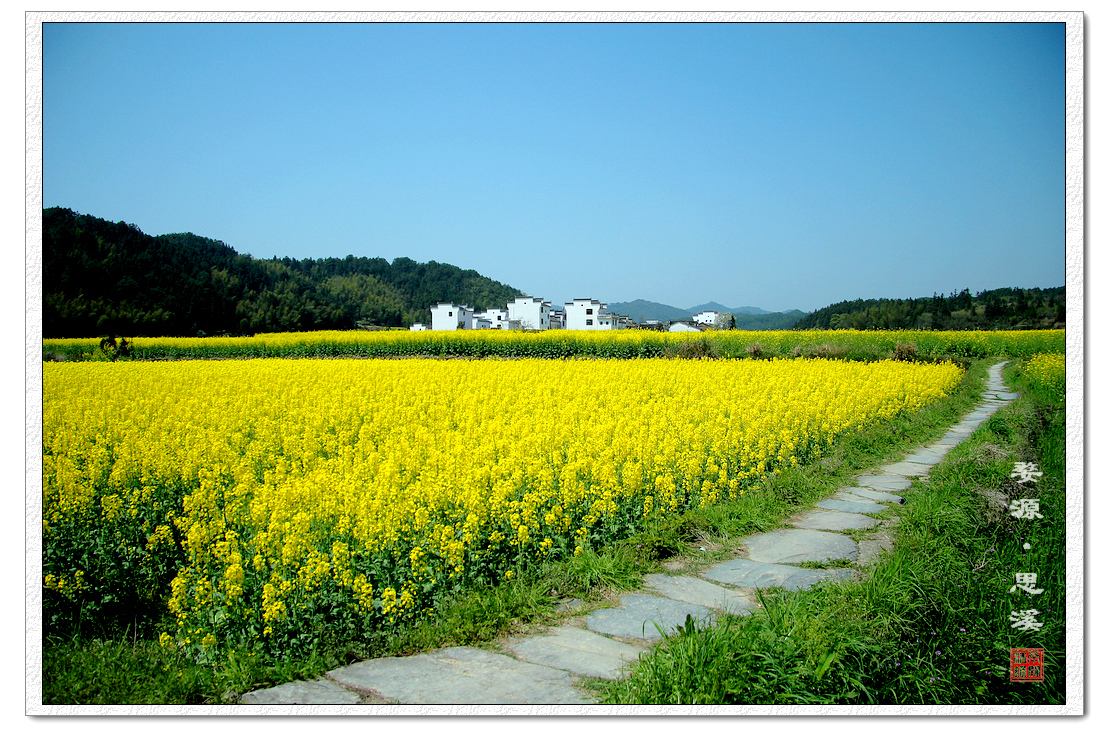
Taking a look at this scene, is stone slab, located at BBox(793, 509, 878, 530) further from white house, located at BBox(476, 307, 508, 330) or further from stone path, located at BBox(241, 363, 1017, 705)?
white house, located at BBox(476, 307, 508, 330)

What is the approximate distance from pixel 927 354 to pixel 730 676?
23.6ft

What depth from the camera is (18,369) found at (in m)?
4.20

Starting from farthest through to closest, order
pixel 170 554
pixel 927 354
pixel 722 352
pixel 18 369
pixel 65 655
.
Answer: pixel 722 352 → pixel 927 354 → pixel 170 554 → pixel 18 369 → pixel 65 655

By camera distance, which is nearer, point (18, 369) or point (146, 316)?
point (18, 369)

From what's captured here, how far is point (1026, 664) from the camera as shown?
11.7 ft

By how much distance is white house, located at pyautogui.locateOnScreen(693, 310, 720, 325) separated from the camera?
5887 mm

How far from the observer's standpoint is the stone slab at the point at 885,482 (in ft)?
21.2

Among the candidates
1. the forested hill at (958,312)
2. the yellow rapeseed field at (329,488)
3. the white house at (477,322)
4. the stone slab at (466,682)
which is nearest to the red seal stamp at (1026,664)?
the forested hill at (958,312)

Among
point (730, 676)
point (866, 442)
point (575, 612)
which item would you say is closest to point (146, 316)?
point (575, 612)

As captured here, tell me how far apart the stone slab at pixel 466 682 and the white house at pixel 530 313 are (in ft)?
11.1

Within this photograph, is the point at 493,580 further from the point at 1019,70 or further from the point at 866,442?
the point at 866,442

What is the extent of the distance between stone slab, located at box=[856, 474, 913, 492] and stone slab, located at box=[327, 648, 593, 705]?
4.19m

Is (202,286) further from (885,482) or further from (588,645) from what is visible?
(885,482)

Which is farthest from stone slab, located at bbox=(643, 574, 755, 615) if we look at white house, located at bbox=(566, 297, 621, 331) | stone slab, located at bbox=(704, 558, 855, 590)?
white house, located at bbox=(566, 297, 621, 331)
